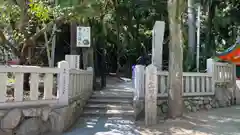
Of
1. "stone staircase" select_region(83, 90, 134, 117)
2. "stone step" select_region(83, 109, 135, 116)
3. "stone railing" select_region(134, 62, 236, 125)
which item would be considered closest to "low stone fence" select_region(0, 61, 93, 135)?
"stone step" select_region(83, 109, 135, 116)

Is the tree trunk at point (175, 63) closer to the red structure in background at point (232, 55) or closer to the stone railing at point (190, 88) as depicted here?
the stone railing at point (190, 88)

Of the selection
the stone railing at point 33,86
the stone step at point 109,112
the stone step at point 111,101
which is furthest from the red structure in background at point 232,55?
the stone railing at point 33,86

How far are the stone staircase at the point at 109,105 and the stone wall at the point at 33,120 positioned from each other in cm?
216

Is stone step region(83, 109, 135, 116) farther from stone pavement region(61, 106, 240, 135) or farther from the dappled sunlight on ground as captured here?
the dappled sunlight on ground

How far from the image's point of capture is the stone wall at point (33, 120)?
6141mm

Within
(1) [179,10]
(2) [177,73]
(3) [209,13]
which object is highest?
(3) [209,13]

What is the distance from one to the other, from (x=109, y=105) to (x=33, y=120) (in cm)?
387

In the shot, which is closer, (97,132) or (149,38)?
(97,132)

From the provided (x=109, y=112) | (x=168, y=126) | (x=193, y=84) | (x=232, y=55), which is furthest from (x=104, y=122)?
(x=232, y=55)

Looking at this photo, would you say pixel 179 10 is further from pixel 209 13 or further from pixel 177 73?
pixel 209 13

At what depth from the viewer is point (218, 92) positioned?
11016 millimetres

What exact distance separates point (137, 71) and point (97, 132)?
87.4 inches

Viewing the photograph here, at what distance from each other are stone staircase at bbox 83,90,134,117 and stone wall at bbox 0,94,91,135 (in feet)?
7.10

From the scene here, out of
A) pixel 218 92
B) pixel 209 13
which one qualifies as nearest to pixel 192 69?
pixel 218 92
